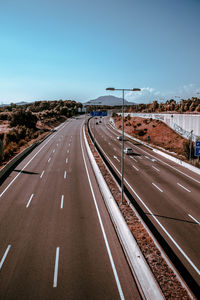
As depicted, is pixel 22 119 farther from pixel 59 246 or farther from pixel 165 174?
pixel 59 246

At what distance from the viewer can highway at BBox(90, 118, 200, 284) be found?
40.4 feet

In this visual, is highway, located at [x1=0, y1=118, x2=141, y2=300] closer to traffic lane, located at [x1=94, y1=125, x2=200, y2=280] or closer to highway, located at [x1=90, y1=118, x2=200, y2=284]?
highway, located at [x1=90, y1=118, x2=200, y2=284]

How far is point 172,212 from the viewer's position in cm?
1670

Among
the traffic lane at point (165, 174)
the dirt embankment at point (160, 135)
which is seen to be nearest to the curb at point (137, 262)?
the traffic lane at point (165, 174)

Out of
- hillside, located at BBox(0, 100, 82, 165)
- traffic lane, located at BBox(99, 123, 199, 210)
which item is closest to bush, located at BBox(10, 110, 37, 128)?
hillside, located at BBox(0, 100, 82, 165)

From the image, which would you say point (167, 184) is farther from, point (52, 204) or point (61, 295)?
point (61, 295)

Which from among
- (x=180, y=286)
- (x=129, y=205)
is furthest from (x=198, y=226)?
(x=180, y=286)

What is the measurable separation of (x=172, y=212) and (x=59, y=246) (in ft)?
33.2

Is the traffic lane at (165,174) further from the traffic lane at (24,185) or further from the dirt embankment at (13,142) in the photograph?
the dirt embankment at (13,142)

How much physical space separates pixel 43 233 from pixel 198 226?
11520mm

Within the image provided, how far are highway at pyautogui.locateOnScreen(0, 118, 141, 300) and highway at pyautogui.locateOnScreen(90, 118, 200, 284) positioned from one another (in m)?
3.94

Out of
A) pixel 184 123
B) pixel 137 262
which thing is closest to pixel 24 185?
pixel 137 262

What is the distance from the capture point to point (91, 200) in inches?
730

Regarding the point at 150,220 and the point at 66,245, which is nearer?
the point at 66,245
